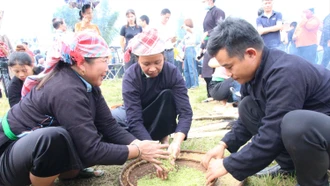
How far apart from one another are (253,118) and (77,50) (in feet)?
4.71

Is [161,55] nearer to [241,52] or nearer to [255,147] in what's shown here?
[241,52]

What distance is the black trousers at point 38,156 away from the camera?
194 centimetres

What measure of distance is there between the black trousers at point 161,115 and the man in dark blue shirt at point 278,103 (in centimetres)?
110

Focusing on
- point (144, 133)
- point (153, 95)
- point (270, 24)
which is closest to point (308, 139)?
point (144, 133)

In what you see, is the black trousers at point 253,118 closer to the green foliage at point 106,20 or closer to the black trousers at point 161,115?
the black trousers at point 161,115

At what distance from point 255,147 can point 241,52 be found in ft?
2.07

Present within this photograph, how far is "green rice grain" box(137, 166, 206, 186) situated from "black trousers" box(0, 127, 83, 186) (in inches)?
27.2

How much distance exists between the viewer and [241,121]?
245cm

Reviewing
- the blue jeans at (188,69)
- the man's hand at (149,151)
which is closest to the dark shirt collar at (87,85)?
the man's hand at (149,151)

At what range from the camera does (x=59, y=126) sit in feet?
6.94

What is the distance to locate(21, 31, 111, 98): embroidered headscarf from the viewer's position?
2068 millimetres

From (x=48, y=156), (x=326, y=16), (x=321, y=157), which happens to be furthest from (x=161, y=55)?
(x=326, y=16)

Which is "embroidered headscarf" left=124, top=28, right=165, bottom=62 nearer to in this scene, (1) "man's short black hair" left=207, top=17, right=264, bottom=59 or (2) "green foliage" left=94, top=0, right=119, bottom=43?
(1) "man's short black hair" left=207, top=17, right=264, bottom=59

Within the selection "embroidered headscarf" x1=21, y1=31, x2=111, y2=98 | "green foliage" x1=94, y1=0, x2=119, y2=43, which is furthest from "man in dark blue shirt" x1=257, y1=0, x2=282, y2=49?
"green foliage" x1=94, y1=0, x2=119, y2=43
